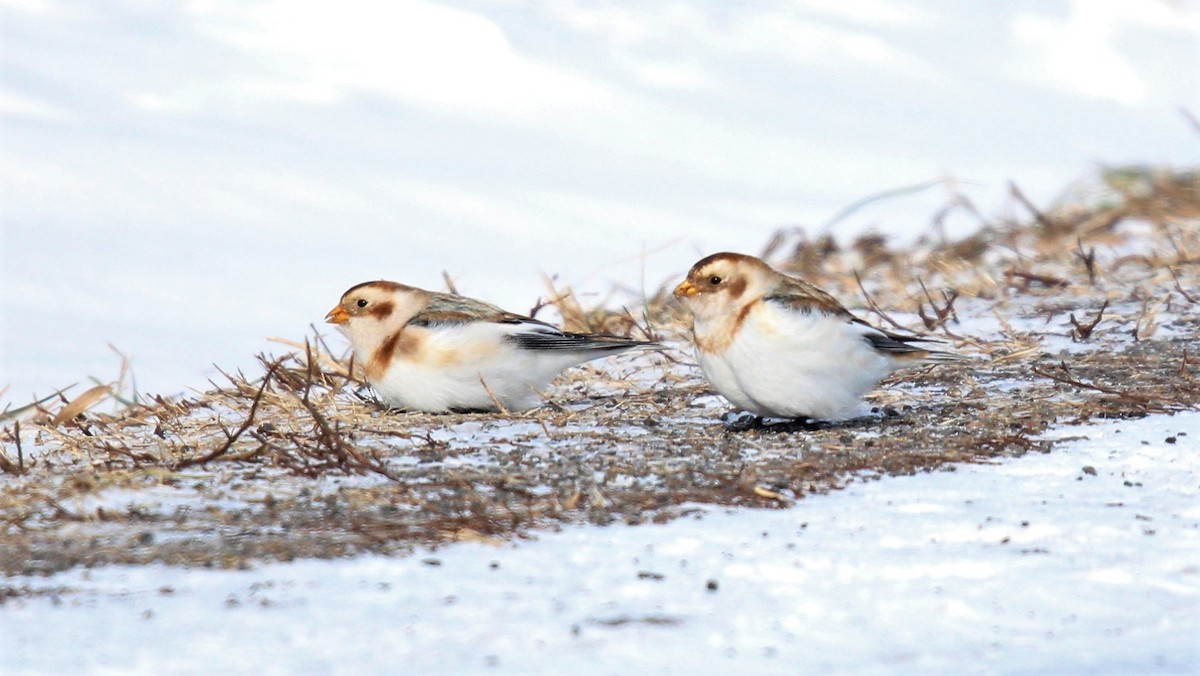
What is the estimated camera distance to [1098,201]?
10641 millimetres

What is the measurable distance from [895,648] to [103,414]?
13.3 feet

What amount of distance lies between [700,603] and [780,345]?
2.10 metres

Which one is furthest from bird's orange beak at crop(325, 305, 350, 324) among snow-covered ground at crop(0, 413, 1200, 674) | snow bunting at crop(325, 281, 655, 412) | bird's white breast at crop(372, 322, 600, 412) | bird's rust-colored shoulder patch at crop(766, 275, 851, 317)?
snow-covered ground at crop(0, 413, 1200, 674)

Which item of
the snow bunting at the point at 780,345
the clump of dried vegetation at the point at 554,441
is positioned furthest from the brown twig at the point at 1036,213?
the snow bunting at the point at 780,345

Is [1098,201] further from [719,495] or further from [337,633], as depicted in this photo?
[337,633]

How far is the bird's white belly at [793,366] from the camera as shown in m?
5.16

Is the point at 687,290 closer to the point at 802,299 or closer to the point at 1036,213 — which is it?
the point at 802,299

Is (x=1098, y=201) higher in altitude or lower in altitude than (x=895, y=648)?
higher

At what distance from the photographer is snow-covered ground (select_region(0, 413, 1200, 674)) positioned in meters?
2.91

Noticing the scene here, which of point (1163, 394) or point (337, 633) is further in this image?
point (1163, 394)

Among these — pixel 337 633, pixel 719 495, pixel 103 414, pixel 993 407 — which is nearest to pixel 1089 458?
pixel 993 407

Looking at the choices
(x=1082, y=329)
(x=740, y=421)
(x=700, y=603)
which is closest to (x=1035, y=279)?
(x=1082, y=329)

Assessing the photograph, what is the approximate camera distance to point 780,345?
5.16 meters

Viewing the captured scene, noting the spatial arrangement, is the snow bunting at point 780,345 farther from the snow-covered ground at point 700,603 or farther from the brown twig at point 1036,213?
the brown twig at point 1036,213
